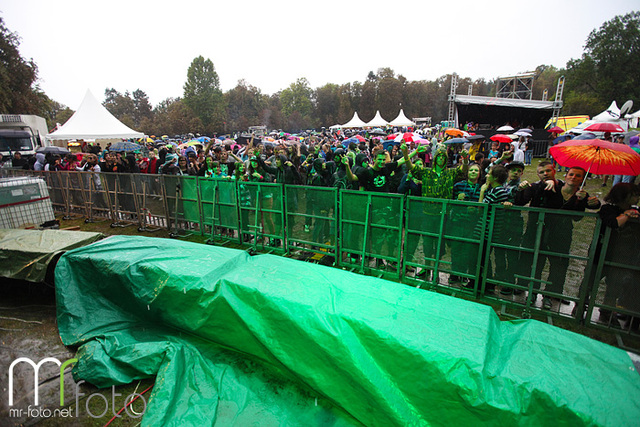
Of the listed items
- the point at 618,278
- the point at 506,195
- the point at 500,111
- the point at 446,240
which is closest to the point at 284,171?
the point at 446,240

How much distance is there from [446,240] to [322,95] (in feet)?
259

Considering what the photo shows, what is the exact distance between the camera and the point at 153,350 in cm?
336

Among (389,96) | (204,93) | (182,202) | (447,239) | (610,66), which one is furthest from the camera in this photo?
(389,96)

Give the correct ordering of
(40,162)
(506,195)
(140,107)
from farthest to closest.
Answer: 1. (140,107)
2. (40,162)
3. (506,195)

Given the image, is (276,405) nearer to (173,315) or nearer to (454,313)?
(173,315)

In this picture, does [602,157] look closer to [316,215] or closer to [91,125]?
[316,215]

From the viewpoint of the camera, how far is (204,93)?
68.2m

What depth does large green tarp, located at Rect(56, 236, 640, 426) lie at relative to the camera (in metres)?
2.11

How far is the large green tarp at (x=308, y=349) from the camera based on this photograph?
2105 mm

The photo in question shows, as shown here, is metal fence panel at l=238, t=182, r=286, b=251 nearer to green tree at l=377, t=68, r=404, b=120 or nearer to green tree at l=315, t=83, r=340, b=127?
green tree at l=377, t=68, r=404, b=120

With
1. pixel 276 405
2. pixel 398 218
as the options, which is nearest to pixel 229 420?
pixel 276 405

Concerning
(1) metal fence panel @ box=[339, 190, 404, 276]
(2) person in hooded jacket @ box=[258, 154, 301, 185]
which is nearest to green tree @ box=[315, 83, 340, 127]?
(2) person in hooded jacket @ box=[258, 154, 301, 185]

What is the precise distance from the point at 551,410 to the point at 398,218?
12.3ft

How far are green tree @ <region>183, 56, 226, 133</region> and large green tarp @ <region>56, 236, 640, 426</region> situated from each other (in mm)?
66509
